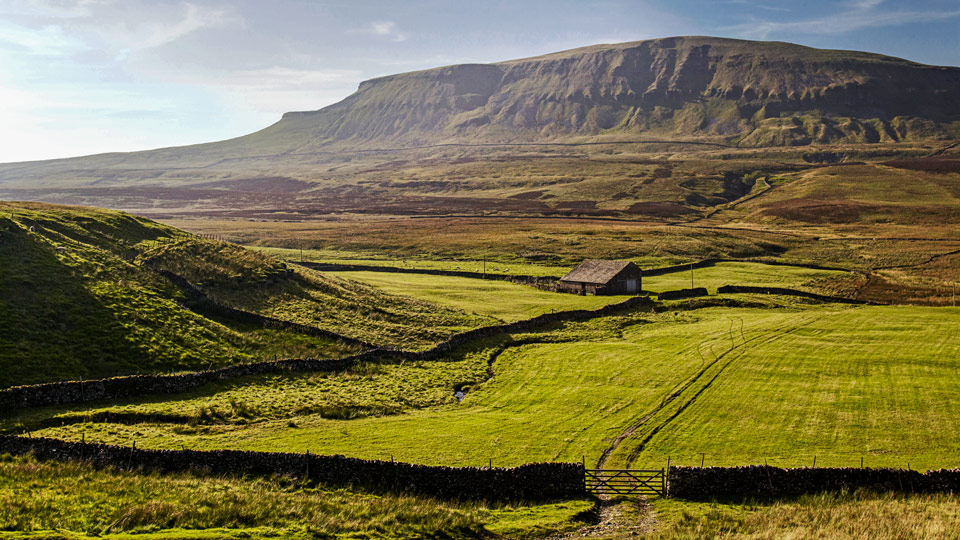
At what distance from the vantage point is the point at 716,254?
370 ft

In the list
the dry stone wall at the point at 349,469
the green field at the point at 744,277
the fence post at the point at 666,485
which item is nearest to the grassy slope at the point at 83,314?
the dry stone wall at the point at 349,469

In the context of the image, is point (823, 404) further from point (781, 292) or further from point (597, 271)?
point (597, 271)

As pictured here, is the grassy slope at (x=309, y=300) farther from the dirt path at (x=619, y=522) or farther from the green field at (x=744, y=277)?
the green field at (x=744, y=277)

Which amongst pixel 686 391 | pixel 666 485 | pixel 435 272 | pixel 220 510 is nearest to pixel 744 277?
pixel 435 272

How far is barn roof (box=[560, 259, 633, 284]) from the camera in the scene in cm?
7694

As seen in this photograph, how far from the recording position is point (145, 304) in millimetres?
45438

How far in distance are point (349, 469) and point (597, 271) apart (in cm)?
5824

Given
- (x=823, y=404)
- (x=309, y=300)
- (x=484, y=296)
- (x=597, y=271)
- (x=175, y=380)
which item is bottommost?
(x=823, y=404)

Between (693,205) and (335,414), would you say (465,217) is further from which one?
(335,414)

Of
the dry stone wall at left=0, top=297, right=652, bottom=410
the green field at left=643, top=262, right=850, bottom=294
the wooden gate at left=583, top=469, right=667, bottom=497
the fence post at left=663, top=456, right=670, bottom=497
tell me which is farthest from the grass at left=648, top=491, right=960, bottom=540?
the green field at left=643, top=262, right=850, bottom=294

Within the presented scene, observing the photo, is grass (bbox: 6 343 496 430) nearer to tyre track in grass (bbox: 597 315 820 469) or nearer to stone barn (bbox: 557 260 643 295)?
tyre track in grass (bbox: 597 315 820 469)

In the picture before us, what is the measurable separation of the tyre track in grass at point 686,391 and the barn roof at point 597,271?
76.7ft

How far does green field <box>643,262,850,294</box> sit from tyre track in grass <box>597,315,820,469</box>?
26356mm

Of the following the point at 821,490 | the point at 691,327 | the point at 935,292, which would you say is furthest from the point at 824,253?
the point at 821,490
